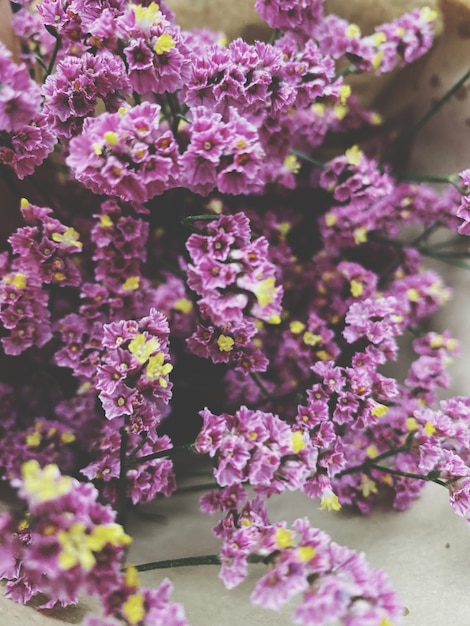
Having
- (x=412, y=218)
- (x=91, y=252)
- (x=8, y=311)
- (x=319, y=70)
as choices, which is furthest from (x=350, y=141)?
(x=8, y=311)

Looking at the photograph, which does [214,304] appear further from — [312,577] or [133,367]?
[312,577]

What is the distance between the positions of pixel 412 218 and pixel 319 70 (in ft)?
0.80

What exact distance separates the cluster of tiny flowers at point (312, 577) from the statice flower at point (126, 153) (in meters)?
0.26

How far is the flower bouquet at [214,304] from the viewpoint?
40cm

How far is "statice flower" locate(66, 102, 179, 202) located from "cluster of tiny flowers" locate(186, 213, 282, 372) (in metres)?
0.06

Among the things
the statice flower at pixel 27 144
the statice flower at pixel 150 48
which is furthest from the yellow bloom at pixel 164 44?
the statice flower at pixel 27 144

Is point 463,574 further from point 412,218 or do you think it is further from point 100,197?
point 100,197

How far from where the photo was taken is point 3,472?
1.98ft

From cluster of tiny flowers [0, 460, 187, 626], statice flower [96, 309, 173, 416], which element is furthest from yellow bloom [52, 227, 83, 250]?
cluster of tiny flowers [0, 460, 187, 626]

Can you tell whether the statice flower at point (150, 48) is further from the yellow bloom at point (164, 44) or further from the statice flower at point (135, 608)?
the statice flower at point (135, 608)

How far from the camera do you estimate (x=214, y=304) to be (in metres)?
0.44

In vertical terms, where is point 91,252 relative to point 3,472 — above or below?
above

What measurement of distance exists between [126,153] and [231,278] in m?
0.11

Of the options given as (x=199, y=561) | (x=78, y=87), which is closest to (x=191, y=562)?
(x=199, y=561)
